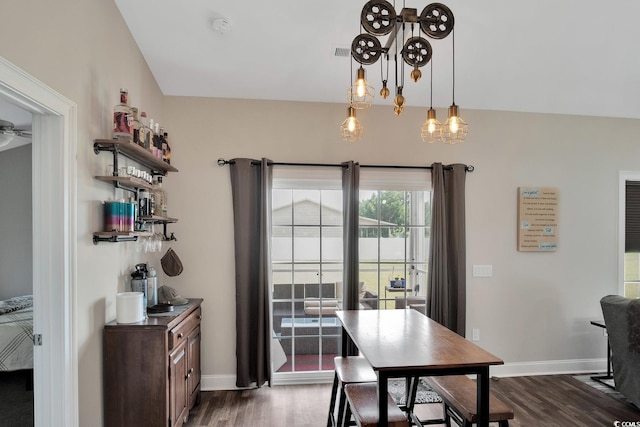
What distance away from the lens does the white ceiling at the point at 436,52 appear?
2377 millimetres

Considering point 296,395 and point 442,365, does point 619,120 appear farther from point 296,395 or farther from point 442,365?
point 296,395

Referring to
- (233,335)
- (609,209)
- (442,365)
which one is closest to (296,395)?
(233,335)

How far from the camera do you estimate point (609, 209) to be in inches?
146

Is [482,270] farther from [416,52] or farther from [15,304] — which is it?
[15,304]

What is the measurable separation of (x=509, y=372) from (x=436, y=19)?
3.52 metres

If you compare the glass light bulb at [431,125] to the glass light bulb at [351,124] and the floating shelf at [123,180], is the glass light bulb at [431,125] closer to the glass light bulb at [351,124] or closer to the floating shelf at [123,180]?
the glass light bulb at [351,124]

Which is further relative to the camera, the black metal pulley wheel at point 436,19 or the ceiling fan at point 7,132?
the ceiling fan at point 7,132

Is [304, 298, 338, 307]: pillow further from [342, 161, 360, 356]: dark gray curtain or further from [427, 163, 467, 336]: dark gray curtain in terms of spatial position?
[427, 163, 467, 336]: dark gray curtain

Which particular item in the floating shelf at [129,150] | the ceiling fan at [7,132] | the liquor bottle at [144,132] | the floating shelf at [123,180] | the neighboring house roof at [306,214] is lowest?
the neighboring house roof at [306,214]

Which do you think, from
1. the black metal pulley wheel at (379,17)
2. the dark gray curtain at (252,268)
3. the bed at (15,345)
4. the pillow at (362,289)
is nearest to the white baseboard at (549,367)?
the pillow at (362,289)

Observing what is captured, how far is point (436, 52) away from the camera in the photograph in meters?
2.77

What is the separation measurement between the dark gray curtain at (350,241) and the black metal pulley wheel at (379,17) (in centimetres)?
181

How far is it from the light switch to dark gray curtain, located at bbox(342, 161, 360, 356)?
126 centimetres

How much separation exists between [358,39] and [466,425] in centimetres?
210
